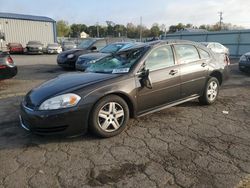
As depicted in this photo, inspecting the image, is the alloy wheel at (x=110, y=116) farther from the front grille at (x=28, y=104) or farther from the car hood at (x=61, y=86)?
the front grille at (x=28, y=104)

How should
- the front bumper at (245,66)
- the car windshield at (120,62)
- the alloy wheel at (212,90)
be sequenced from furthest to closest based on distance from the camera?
the front bumper at (245,66) < the alloy wheel at (212,90) < the car windshield at (120,62)

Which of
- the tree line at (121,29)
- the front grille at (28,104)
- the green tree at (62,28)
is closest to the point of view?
the front grille at (28,104)

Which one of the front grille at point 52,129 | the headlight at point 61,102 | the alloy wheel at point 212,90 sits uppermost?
the headlight at point 61,102

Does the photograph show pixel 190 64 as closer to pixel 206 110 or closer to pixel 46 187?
pixel 206 110

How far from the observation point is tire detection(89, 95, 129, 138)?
340cm

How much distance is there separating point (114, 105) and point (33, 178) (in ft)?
4.99

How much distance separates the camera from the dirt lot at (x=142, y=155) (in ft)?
8.38

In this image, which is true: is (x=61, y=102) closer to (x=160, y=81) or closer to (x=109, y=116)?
(x=109, y=116)

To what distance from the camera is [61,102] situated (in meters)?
3.20

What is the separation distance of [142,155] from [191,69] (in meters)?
2.31

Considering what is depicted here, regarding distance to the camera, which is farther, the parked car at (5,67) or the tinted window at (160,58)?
the parked car at (5,67)

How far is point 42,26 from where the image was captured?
30703 mm

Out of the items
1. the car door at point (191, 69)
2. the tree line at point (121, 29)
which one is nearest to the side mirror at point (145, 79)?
the car door at point (191, 69)

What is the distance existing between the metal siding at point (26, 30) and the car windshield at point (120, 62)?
2744cm
